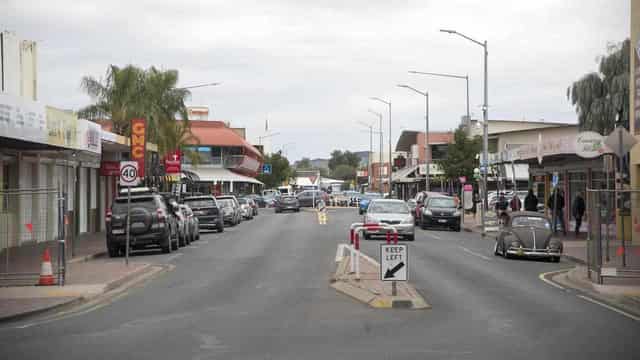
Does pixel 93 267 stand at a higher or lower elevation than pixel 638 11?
lower

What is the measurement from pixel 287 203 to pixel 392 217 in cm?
3477

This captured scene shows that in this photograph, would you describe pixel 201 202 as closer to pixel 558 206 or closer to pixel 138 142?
pixel 138 142

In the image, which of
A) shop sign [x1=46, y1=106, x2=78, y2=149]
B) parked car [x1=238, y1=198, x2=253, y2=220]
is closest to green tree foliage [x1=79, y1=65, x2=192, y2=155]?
parked car [x1=238, y1=198, x2=253, y2=220]

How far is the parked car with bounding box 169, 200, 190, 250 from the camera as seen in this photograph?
3014 centimetres

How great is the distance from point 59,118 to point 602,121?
112ft

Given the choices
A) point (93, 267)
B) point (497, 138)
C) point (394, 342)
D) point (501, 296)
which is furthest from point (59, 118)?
point (497, 138)

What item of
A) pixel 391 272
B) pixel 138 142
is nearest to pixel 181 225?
pixel 138 142

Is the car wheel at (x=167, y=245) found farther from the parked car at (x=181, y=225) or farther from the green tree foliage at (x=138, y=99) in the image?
the green tree foliage at (x=138, y=99)

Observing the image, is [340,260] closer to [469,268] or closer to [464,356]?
[469,268]

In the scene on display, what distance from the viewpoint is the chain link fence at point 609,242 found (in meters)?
19.5

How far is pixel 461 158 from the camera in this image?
5897 centimetres

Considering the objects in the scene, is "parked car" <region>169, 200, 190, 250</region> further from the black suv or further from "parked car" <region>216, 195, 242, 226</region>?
"parked car" <region>216, 195, 242, 226</region>

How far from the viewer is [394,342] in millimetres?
11719

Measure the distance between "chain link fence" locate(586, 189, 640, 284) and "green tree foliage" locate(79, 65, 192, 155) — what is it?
1131 inches
